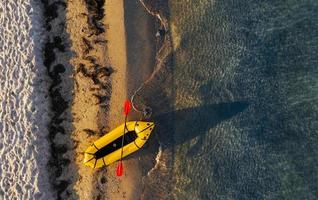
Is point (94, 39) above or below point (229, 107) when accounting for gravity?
above

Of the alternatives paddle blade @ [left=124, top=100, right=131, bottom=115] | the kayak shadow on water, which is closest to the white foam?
paddle blade @ [left=124, top=100, right=131, bottom=115]

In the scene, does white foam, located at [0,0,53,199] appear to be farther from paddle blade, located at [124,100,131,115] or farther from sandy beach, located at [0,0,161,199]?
paddle blade, located at [124,100,131,115]

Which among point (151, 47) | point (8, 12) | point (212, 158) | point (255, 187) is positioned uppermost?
point (8, 12)

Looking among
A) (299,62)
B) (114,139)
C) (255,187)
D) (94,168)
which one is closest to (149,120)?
(114,139)

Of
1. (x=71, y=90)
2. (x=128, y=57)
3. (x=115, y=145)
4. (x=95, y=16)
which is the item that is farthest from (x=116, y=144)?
(x=95, y=16)

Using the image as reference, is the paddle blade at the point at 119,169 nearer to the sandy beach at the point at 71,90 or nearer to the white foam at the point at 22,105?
the sandy beach at the point at 71,90

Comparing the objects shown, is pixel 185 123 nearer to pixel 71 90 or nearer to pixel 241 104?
pixel 241 104

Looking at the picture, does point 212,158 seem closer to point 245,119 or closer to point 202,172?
point 202,172
